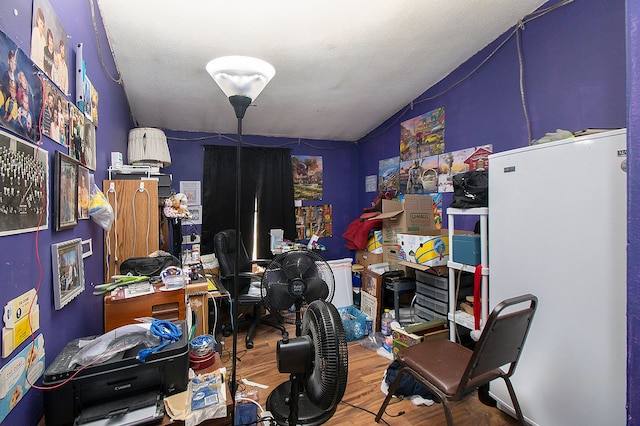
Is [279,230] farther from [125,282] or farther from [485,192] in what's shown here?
[485,192]

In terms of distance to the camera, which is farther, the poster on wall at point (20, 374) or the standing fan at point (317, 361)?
the standing fan at point (317, 361)

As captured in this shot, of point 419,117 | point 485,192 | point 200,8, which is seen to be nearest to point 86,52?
point 200,8

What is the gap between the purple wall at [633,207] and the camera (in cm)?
83

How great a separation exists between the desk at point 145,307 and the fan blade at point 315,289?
0.74 meters

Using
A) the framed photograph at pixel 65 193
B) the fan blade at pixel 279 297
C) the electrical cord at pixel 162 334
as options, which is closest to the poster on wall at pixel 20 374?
the electrical cord at pixel 162 334

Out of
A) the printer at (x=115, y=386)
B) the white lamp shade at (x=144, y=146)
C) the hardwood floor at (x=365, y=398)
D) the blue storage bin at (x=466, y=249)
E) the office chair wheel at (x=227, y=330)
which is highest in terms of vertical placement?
the white lamp shade at (x=144, y=146)

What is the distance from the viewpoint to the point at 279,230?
370 centimetres

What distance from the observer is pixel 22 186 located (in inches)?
31.7

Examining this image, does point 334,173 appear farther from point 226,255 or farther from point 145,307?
point 145,307

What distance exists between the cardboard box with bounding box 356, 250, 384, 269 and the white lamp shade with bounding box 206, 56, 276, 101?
2305 millimetres

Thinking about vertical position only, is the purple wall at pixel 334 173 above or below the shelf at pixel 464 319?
above

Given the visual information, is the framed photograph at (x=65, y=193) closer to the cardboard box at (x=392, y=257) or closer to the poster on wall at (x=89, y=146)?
the poster on wall at (x=89, y=146)

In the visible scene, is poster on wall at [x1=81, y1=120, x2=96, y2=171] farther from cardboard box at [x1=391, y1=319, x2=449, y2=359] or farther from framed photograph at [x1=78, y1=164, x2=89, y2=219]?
cardboard box at [x1=391, y1=319, x2=449, y2=359]

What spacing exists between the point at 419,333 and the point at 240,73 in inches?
80.0
